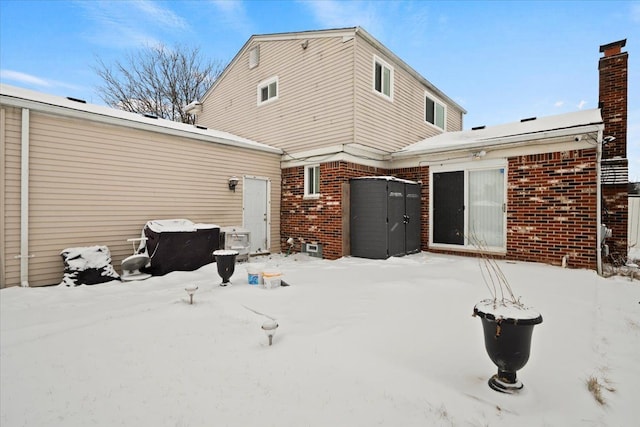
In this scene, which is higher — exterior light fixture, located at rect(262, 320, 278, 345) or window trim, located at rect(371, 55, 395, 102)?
window trim, located at rect(371, 55, 395, 102)

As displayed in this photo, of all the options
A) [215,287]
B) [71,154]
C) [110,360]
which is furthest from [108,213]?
[110,360]

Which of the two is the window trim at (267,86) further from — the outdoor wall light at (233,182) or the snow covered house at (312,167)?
the outdoor wall light at (233,182)

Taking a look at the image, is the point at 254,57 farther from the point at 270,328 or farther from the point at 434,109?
the point at 270,328

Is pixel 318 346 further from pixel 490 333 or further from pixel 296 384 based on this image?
pixel 490 333

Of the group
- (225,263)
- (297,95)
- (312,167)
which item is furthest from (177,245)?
(297,95)

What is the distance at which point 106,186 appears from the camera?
6.74 metres

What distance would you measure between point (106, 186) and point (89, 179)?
0.34 metres

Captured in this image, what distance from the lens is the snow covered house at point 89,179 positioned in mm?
5656

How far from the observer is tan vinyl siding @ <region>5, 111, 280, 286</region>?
233 inches

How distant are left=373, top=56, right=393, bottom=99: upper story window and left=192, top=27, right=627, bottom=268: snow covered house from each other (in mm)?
37

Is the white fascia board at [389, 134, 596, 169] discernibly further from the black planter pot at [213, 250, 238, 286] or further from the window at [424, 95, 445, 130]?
the black planter pot at [213, 250, 238, 286]

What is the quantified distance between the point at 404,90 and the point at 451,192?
447 cm

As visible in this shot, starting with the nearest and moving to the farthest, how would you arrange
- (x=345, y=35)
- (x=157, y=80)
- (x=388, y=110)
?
(x=345, y=35), (x=388, y=110), (x=157, y=80)

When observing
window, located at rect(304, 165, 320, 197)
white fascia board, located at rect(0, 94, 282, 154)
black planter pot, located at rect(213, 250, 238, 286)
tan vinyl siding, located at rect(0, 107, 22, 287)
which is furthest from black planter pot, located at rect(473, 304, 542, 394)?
white fascia board, located at rect(0, 94, 282, 154)
